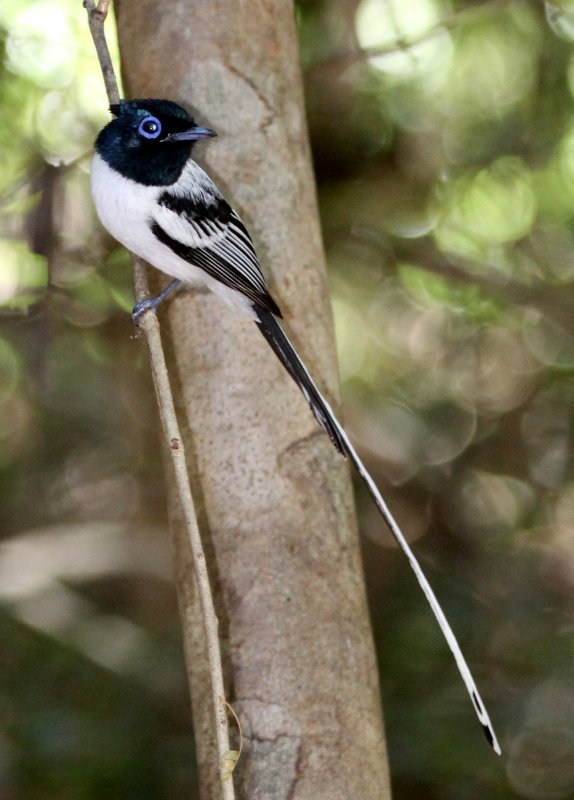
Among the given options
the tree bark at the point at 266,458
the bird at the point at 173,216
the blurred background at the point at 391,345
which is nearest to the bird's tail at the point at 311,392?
the bird at the point at 173,216

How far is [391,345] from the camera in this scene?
11.6ft

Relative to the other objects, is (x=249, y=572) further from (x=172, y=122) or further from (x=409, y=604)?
(x=409, y=604)

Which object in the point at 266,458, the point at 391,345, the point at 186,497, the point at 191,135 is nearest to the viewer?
the point at 186,497

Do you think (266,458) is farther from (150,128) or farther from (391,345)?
(391,345)

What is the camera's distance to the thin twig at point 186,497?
1.45 m

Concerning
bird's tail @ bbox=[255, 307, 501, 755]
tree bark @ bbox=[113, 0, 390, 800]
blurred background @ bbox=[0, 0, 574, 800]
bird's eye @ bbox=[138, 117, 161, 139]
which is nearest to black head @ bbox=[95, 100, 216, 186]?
bird's eye @ bbox=[138, 117, 161, 139]

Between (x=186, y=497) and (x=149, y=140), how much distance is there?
0.79 meters

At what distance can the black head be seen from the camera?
1729 mm

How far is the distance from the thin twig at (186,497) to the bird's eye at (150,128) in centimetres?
11

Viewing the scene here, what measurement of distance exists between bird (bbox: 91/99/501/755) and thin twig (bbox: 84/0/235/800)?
0.11 meters

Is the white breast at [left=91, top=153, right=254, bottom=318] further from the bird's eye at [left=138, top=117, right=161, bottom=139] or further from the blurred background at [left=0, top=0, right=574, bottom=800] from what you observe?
the blurred background at [left=0, top=0, right=574, bottom=800]

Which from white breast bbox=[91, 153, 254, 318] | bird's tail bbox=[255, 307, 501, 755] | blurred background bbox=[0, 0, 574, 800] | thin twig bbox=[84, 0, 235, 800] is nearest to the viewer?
thin twig bbox=[84, 0, 235, 800]

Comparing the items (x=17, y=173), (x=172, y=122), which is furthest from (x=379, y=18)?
(x=172, y=122)

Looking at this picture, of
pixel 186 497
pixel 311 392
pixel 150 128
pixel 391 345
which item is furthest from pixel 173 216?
pixel 391 345
